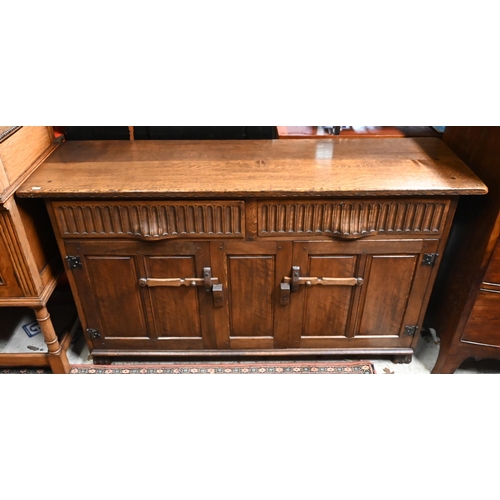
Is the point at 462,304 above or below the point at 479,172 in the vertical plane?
below

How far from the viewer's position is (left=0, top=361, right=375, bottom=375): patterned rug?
1.62m

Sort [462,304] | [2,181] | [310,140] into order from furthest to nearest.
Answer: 1. [310,140]
2. [462,304]
3. [2,181]

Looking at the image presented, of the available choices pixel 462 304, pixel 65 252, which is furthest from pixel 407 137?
pixel 65 252

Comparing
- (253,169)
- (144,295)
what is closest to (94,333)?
(144,295)

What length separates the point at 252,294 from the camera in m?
1.51

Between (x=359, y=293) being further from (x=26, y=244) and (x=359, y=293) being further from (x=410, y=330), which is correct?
(x=26, y=244)

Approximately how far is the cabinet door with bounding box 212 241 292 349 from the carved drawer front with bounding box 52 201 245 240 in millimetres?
78

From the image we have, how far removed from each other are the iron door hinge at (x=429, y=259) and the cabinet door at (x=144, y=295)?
2.37ft

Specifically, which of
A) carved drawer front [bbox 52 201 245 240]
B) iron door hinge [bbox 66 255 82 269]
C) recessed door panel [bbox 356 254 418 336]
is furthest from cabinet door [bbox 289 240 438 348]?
iron door hinge [bbox 66 255 82 269]

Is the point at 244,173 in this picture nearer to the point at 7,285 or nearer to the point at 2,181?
the point at 2,181

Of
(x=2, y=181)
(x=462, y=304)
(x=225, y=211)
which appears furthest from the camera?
(x=462, y=304)

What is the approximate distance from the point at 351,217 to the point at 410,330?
1.80 ft

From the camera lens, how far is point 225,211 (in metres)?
1.32

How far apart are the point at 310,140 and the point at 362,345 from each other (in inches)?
31.4
